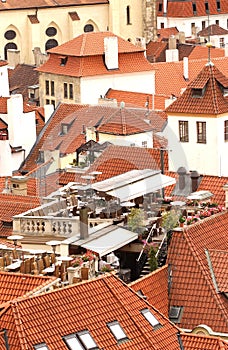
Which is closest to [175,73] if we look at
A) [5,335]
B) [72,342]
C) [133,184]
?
[133,184]

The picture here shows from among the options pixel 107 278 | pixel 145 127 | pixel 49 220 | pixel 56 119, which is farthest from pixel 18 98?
pixel 107 278

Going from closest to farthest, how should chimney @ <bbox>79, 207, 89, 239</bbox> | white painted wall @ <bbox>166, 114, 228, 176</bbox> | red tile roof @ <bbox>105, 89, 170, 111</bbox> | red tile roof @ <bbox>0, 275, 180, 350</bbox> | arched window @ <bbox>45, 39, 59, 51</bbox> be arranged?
red tile roof @ <bbox>0, 275, 180, 350</bbox> < chimney @ <bbox>79, 207, 89, 239</bbox> < white painted wall @ <bbox>166, 114, 228, 176</bbox> < red tile roof @ <bbox>105, 89, 170, 111</bbox> < arched window @ <bbox>45, 39, 59, 51</bbox>

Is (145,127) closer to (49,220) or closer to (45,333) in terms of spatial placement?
(49,220)

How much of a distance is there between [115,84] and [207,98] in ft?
135

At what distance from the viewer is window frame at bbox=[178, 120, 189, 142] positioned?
59.6 meters

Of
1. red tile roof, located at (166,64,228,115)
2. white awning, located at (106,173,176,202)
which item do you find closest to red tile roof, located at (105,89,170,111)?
red tile roof, located at (166,64,228,115)

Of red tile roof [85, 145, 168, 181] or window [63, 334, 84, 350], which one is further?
red tile roof [85, 145, 168, 181]

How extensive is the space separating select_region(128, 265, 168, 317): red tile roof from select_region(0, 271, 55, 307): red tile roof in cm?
327

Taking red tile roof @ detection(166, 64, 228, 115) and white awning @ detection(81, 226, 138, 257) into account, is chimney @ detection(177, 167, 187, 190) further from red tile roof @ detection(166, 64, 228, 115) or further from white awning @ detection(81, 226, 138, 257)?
white awning @ detection(81, 226, 138, 257)

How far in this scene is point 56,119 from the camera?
266 feet

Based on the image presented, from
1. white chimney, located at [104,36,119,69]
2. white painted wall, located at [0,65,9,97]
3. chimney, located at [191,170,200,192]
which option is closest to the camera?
chimney, located at [191,170,200,192]

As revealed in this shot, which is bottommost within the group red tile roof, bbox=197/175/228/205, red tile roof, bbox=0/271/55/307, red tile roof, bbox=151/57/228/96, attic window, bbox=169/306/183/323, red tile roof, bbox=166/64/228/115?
red tile roof, bbox=151/57/228/96

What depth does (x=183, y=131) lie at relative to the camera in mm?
59875

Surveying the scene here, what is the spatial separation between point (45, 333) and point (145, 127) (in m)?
34.3
